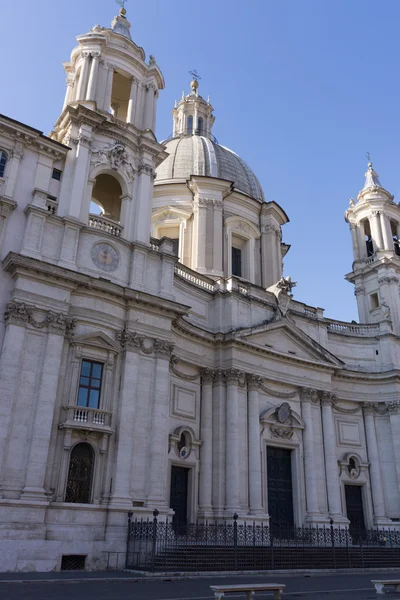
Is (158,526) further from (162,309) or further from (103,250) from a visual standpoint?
(103,250)

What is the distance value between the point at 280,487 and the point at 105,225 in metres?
15.0

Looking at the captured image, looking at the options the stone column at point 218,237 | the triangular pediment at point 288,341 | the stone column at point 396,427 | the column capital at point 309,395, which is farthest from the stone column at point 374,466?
the stone column at point 218,237

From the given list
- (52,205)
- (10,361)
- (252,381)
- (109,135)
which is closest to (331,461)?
(252,381)

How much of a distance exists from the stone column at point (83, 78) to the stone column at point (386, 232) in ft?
72.2

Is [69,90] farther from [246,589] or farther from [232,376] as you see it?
[246,589]

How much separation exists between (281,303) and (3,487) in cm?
1727

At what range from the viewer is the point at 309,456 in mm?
27125

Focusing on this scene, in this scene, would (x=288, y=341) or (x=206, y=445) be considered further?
(x=288, y=341)

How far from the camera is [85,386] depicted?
1991cm

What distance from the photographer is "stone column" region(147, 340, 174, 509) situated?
65.0ft

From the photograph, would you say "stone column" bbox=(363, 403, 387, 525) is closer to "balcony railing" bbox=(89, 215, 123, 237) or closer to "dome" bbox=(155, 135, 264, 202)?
"dome" bbox=(155, 135, 264, 202)

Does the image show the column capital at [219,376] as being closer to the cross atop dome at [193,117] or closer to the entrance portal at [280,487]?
the entrance portal at [280,487]

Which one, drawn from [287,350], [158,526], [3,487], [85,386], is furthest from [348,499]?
[3,487]

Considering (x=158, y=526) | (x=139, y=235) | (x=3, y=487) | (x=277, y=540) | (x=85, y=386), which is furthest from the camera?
(x=139, y=235)
